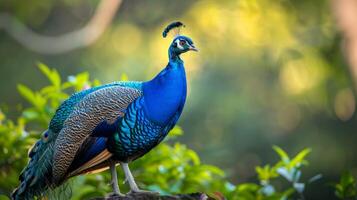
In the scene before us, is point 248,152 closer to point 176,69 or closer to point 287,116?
point 287,116

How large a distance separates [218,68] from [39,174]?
12034 millimetres

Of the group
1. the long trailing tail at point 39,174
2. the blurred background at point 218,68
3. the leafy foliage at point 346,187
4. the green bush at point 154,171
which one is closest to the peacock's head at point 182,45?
the long trailing tail at point 39,174

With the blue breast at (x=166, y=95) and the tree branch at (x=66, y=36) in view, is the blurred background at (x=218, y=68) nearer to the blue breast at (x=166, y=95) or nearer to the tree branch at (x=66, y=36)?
the tree branch at (x=66, y=36)

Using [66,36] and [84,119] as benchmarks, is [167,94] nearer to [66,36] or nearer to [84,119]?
[84,119]

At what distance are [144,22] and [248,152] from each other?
3.42 meters

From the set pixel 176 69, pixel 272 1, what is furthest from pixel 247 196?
pixel 272 1

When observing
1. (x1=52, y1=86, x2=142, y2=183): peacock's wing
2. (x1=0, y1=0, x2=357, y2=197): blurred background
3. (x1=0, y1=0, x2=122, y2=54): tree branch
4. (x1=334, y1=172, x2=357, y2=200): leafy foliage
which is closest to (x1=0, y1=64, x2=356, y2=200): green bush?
(x1=334, y1=172, x2=357, y2=200): leafy foliage

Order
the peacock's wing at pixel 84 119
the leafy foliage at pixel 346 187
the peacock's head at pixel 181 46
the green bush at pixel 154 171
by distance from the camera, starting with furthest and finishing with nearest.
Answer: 1. the green bush at pixel 154 171
2. the leafy foliage at pixel 346 187
3. the peacock's head at pixel 181 46
4. the peacock's wing at pixel 84 119

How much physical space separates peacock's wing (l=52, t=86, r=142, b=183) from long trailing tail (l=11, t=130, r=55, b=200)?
0.06 meters

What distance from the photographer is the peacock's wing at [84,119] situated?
4117mm

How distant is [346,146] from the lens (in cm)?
1413

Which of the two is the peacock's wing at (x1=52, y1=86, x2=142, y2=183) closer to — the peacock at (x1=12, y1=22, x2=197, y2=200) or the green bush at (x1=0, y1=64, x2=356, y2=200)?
the peacock at (x1=12, y1=22, x2=197, y2=200)

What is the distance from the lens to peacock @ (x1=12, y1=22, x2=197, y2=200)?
4145 millimetres

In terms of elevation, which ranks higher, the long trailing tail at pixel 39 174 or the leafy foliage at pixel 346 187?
the long trailing tail at pixel 39 174
